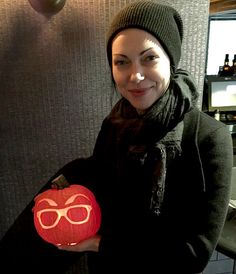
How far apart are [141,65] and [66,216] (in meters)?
0.49

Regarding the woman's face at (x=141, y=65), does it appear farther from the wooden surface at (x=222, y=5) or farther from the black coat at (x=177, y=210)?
the wooden surface at (x=222, y=5)

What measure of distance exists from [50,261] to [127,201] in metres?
0.59

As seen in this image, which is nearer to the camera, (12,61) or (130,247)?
(130,247)

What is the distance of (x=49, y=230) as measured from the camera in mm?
931

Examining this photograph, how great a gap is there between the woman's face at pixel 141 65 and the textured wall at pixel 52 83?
1.25 ft

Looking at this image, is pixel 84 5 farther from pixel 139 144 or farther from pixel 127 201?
pixel 127 201

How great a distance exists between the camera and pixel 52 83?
4.11 feet

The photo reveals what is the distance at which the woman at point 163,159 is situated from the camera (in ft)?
2.69

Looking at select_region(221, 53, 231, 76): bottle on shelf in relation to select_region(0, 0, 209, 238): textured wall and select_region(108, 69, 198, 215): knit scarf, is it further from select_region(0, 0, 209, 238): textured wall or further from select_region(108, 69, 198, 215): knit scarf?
select_region(108, 69, 198, 215): knit scarf

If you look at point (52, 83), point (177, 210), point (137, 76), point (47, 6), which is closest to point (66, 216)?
point (177, 210)

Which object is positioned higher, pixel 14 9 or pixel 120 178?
pixel 14 9

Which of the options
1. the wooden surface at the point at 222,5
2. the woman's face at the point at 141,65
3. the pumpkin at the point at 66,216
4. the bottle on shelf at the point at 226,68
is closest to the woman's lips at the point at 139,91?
the woman's face at the point at 141,65

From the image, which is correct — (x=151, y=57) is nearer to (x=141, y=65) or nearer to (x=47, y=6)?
(x=141, y=65)

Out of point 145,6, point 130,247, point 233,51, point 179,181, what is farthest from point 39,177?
point 233,51
